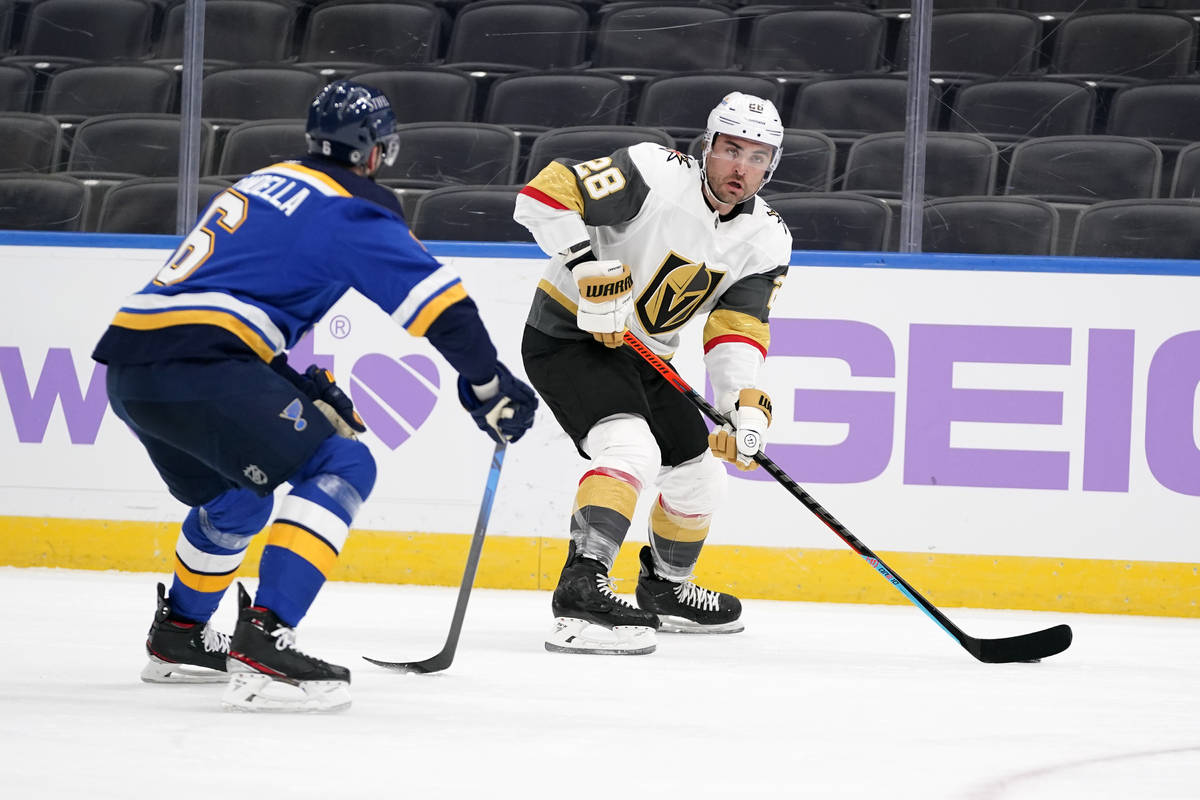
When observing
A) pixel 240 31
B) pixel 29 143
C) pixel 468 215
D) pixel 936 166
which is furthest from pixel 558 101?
pixel 29 143

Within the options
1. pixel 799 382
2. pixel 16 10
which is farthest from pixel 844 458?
pixel 16 10

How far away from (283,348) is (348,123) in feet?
1.20

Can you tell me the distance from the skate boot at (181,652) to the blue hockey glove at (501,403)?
25.3 inches

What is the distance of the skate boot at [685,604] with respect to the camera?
11.8 ft

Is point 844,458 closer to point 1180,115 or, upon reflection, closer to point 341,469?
point 1180,115

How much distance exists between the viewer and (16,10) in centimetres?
491

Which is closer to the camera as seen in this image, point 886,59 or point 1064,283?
point 1064,283

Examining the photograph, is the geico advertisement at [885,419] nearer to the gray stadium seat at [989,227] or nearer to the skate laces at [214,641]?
the gray stadium seat at [989,227]

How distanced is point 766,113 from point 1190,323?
1367mm

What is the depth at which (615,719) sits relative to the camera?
7.72 ft

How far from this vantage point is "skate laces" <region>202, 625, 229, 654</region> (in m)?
2.66

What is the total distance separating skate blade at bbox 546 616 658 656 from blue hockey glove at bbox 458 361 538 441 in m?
0.82

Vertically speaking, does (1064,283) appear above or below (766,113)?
below

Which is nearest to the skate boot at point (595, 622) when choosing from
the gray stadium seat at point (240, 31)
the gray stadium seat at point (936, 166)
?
the gray stadium seat at point (936, 166)
